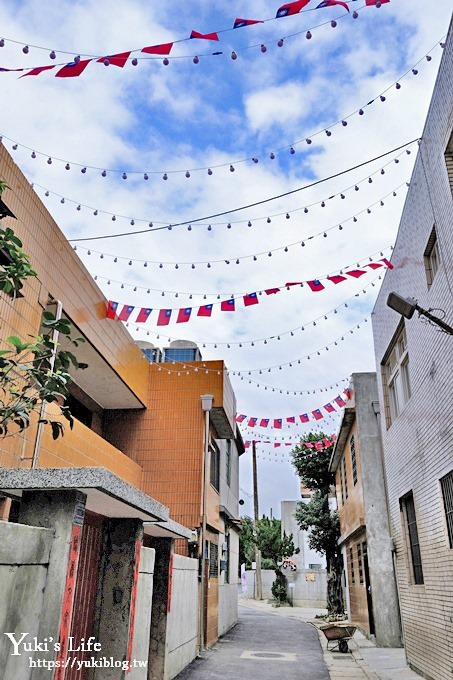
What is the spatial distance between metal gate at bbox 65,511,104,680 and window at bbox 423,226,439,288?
5.64m

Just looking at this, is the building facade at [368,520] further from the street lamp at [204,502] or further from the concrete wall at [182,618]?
the concrete wall at [182,618]

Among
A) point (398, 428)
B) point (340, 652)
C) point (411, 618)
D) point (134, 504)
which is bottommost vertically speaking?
point (340, 652)

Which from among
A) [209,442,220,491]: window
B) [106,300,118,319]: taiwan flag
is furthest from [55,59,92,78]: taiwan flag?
[209,442,220,491]: window

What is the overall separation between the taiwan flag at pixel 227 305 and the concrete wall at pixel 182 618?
4226 millimetres

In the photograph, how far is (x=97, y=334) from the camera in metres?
10.0

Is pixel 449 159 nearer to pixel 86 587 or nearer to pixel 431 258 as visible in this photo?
pixel 431 258

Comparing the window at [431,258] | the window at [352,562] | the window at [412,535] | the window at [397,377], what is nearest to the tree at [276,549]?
the window at [352,562]

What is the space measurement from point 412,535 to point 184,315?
5.71m

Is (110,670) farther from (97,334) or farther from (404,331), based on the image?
(404,331)

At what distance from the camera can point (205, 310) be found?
29.8ft

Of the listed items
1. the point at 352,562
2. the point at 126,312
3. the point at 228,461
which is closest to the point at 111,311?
the point at 126,312

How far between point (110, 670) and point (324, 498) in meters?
20.5

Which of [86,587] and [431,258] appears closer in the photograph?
[86,587]

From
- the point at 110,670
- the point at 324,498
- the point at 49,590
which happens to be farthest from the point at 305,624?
the point at 49,590
